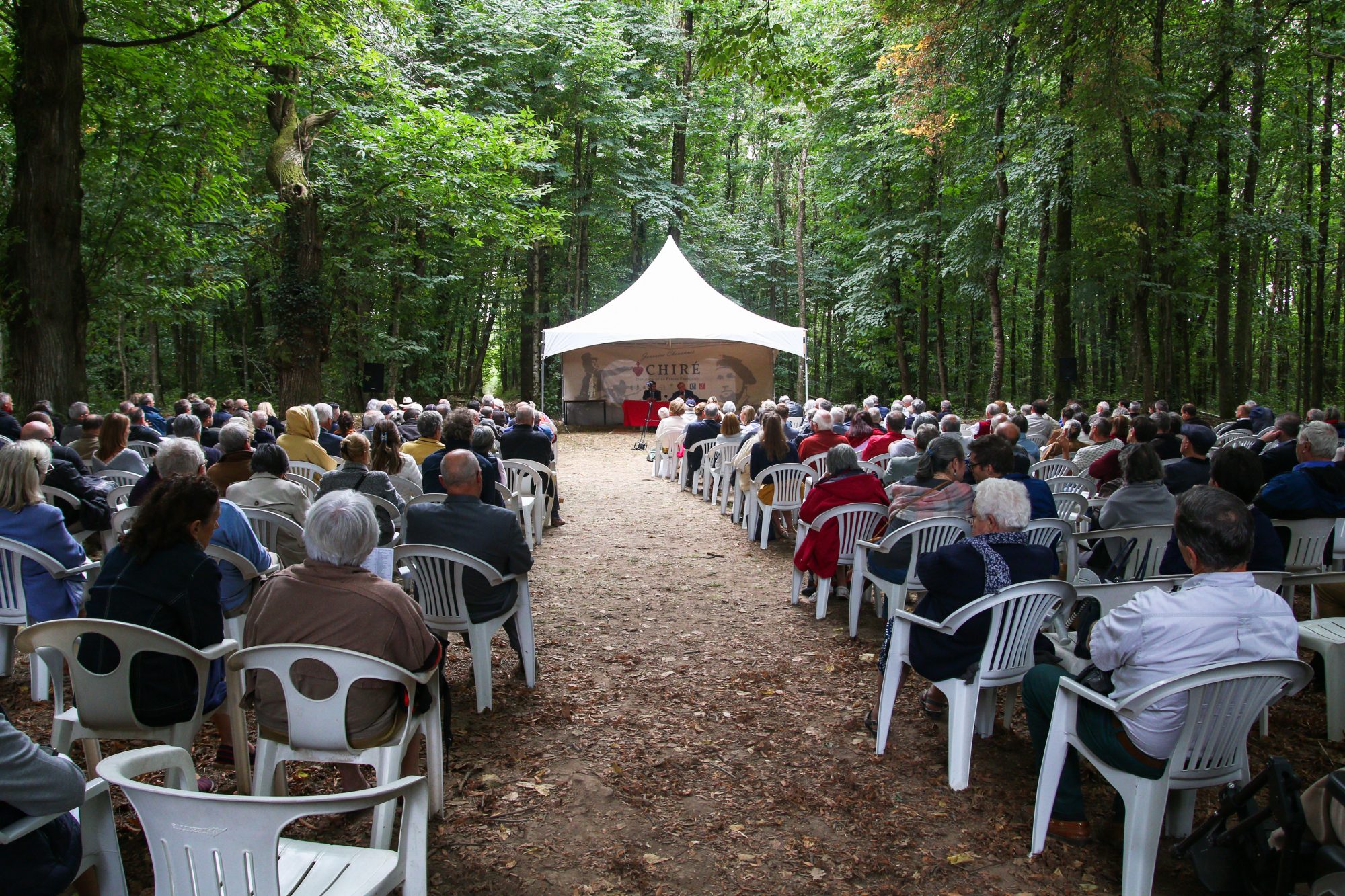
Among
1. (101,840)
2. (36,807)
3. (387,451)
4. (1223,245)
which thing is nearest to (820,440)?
(387,451)

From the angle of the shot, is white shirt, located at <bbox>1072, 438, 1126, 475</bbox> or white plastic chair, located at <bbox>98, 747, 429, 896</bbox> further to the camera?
white shirt, located at <bbox>1072, 438, 1126, 475</bbox>

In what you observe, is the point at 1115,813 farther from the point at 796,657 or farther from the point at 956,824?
the point at 796,657

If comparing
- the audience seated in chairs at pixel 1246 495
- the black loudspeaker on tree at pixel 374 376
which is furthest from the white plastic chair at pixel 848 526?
the black loudspeaker on tree at pixel 374 376

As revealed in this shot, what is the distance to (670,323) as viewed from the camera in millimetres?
16031

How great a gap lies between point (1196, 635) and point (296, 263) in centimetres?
1247

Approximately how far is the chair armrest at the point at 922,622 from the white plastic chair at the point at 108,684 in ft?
7.16

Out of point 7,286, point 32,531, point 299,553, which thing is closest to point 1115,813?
point 299,553

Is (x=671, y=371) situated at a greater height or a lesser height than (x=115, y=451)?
greater

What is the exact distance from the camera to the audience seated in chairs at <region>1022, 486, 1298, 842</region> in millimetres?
1988

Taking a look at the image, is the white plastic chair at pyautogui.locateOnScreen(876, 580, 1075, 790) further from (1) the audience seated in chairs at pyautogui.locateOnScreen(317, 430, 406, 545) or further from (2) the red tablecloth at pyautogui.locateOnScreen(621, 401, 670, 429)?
(2) the red tablecloth at pyautogui.locateOnScreen(621, 401, 670, 429)

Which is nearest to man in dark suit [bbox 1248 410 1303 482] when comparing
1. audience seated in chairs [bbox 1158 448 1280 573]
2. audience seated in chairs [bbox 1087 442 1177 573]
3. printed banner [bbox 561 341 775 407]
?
audience seated in chairs [bbox 1087 442 1177 573]

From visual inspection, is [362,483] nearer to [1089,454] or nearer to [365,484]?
[365,484]

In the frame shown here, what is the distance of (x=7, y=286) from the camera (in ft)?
20.6

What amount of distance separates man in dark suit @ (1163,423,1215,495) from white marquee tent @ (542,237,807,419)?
10905 millimetres
